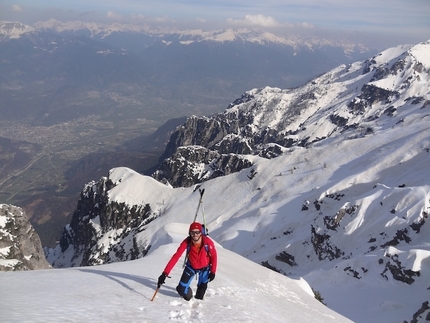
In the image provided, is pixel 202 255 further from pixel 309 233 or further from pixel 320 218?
pixel 320 218

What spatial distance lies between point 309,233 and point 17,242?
52808mm

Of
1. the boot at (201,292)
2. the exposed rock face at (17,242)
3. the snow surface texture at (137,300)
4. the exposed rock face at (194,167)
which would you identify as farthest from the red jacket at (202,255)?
the exposed rock face at (194,167)

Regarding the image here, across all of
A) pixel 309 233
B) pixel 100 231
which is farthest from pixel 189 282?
pixel 100 231

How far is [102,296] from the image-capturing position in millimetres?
13055

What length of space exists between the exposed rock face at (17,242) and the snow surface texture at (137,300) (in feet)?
147

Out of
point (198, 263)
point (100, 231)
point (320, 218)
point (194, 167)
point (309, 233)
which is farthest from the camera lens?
point (194, 167)

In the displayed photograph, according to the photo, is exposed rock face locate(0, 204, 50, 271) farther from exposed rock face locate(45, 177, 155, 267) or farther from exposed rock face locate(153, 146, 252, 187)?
exposed rock face locate(153, 146, 252, 187)

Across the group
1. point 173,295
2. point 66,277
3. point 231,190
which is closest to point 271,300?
point 173,295

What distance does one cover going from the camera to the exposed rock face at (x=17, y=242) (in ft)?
189

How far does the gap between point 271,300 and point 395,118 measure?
17139 cm

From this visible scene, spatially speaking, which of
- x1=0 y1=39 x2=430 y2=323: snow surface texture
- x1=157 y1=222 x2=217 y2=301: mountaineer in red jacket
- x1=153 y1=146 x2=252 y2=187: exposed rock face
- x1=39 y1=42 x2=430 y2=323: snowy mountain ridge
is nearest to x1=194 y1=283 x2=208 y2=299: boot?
x1=157 y1=222 x2=217 y2=301: mountaineer in red jacket

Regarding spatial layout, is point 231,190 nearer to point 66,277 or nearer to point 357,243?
point 357,243

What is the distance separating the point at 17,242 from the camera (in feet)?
201

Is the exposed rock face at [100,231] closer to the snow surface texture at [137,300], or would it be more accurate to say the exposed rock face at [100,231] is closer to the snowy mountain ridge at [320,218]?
the snowy mountain ridge at [320,218]
